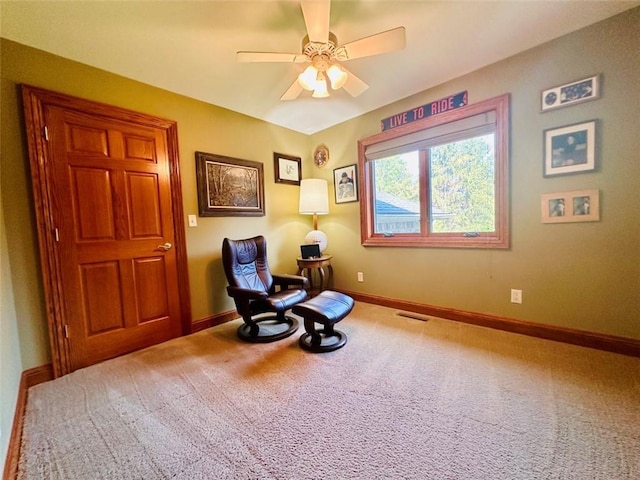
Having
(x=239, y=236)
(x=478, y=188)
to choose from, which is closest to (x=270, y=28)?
(x=239, y=236)

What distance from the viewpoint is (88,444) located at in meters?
1.27

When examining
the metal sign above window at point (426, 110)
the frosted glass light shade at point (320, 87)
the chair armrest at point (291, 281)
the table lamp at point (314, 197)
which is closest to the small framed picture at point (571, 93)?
the metal sign above window at point (426, 110)

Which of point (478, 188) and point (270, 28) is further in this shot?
point (478, 188)

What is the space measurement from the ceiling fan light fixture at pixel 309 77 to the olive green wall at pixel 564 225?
4.79 feet

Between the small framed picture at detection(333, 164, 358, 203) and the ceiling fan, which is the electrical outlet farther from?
the ceiling fan

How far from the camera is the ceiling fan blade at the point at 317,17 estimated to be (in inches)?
52.3

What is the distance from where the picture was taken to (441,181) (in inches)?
108

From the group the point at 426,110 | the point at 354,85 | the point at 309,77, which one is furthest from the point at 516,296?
the point at 309,77

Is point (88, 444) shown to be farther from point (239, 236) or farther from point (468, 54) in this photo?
point (468, 54)

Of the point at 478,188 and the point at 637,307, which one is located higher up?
the point at 478,188

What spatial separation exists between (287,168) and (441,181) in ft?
6.56

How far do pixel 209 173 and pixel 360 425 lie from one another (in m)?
2.66

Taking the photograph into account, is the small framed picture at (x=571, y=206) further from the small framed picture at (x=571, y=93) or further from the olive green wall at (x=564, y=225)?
the small framed picture at (x=571, y=93)

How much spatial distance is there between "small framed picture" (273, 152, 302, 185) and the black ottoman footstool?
188 cm
